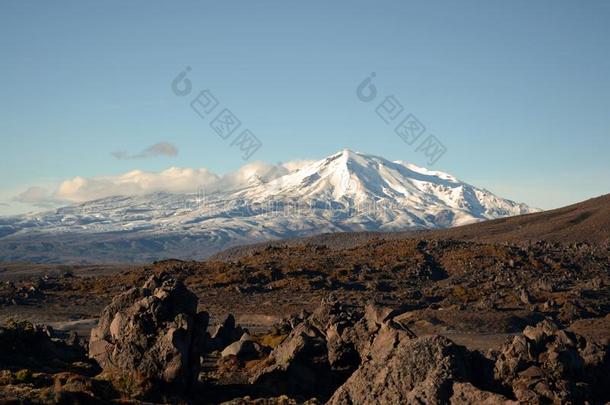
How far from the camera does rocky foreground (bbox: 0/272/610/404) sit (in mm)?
15469

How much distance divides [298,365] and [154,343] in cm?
438

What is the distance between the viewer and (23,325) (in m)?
26.4

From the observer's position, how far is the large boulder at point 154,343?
19.2m

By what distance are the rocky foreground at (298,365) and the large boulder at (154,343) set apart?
0.03 metres

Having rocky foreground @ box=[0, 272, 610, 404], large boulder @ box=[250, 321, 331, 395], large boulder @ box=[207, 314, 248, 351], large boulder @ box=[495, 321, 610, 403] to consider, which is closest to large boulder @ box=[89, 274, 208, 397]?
rocky foreground @ box=[0, 272, 610, 404]

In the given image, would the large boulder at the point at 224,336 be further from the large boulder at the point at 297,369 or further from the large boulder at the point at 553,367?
the large boulder at the point at 553,367

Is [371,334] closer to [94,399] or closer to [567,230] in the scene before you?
[94,399]

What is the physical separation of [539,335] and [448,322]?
19.1 m

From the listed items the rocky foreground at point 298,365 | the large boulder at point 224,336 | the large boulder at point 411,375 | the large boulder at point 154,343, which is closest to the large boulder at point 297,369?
the rocky foreground at point 298,365

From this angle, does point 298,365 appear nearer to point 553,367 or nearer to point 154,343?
point 154,343

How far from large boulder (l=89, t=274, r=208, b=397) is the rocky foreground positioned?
0.03 m

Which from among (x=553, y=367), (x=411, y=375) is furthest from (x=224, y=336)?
(x=411, y=375)

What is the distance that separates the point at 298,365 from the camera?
21891mm

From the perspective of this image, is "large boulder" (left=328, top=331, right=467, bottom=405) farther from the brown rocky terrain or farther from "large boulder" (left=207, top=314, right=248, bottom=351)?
"large boulder" (left=207, top=314, right=248, bottom=351)
